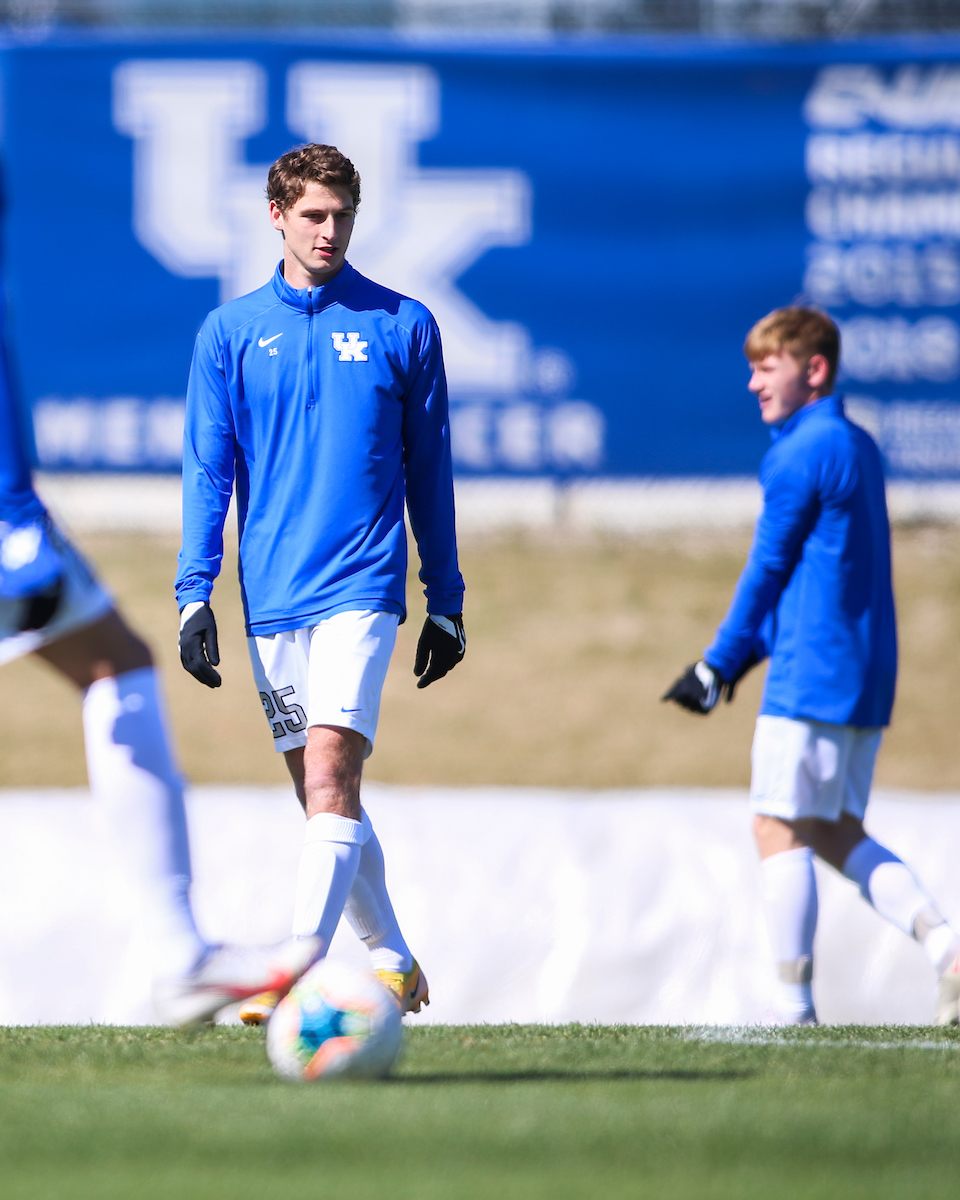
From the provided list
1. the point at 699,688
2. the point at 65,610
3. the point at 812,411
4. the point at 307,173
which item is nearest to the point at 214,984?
the point at 65,610

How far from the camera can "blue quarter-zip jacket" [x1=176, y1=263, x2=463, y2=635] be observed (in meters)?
3.97

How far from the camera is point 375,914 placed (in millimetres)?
4297

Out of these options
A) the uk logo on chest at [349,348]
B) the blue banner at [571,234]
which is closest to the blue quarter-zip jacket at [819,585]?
the uk logo on chest at [349,348]

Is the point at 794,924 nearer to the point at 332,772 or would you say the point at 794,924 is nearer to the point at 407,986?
the point at 407,986

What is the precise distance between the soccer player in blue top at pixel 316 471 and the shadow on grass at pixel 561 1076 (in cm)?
57

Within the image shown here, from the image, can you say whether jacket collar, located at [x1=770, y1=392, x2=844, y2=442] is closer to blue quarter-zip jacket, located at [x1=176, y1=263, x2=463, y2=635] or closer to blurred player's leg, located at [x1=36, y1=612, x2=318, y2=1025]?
blue quarter-zip jacket, located at [x1=176, y1=263, x2=463, y2=635]

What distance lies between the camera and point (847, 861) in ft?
16.2

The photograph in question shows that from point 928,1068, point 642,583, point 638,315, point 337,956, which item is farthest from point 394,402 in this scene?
point 642,583

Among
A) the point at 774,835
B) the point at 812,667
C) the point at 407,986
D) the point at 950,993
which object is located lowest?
the point at 950,993

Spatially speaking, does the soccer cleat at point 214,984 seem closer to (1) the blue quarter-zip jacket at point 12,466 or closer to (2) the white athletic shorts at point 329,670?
(2) the white athletic shorts at point 329,670

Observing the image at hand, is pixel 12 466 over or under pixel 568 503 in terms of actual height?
over

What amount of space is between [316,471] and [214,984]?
1.36 m

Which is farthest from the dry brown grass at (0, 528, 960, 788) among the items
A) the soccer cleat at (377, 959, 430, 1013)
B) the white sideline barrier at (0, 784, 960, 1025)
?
the soccer cleat at (377, 959, 430, 1013)

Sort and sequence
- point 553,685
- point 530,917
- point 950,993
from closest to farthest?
point 950,993 < point 530,917 < point 553,685
